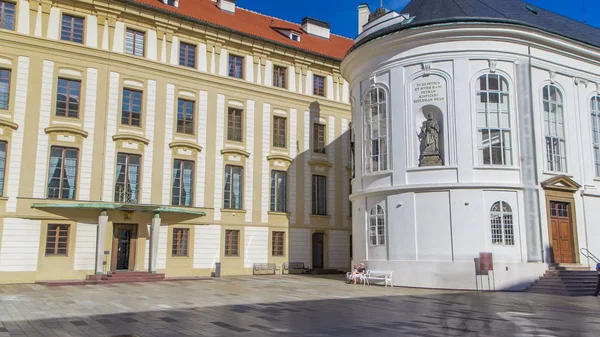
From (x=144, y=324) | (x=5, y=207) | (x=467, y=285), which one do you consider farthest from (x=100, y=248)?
(x=467, y=285)

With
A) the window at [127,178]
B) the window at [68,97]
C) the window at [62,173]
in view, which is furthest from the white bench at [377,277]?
the window at [68,97]

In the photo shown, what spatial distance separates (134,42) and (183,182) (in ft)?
26.2

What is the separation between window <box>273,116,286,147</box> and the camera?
1304 inches

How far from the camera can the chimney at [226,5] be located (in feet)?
115

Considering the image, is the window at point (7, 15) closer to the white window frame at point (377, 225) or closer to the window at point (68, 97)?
the window at point (68, 97)

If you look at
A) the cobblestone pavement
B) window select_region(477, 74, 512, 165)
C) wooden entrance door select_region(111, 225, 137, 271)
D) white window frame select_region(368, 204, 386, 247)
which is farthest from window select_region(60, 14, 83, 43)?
window select_region(477, 74, 512, 165)

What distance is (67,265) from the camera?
25.2 metres

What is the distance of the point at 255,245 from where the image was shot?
31.3 meters

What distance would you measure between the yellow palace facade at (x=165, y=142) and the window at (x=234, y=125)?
7 cm

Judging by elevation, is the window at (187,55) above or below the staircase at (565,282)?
above

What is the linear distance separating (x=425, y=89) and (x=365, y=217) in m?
6.48

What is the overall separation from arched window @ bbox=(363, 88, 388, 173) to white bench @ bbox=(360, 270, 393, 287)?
4661 mm

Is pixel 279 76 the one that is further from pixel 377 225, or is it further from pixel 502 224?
pixel 502 224

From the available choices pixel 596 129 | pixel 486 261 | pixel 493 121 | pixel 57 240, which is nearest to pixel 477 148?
pixel 493 121
